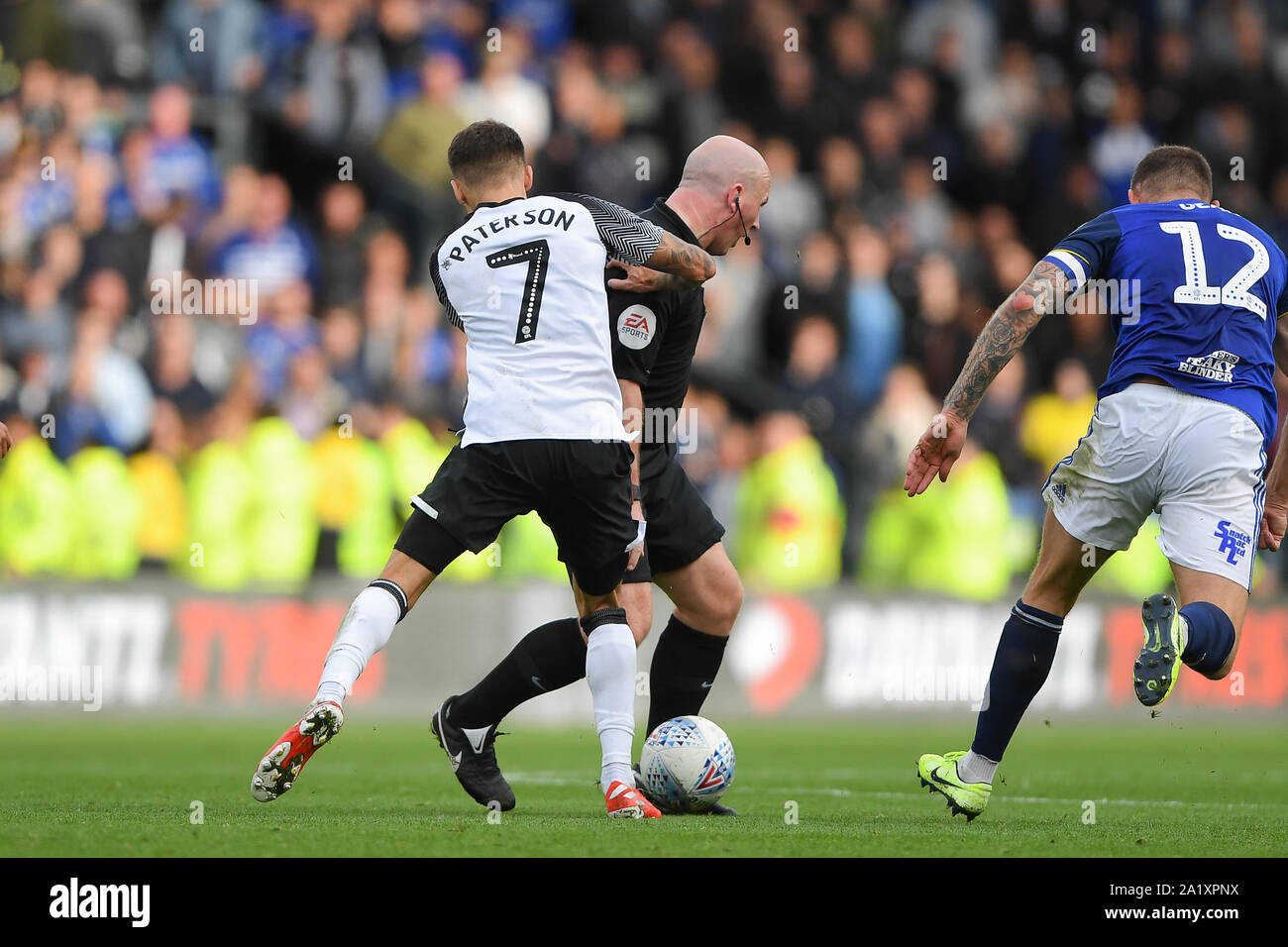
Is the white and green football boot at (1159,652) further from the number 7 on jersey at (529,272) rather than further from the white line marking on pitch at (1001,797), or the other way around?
the number 7 on jersey at (529,272)

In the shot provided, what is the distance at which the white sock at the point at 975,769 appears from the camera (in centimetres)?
664

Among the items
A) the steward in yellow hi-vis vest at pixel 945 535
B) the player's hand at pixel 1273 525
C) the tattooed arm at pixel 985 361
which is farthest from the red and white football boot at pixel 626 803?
the steward in yellow hi-vis vest at pixel 945 535

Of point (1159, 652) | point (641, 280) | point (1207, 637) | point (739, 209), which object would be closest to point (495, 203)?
point (641, 280)

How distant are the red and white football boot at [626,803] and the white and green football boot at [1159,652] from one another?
5.33 ft

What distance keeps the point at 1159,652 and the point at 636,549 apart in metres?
1.92

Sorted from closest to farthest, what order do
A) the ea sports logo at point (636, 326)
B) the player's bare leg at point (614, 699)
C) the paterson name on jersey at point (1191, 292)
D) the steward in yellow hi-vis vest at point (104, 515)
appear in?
1. the player's bare leg at point (614, 699)
2. the paterson name on jersey at point (1191, 292)
3. the ea sports logo at point (636, 326)
4. the steward in yellow hi-vis vest at point (104, 515)

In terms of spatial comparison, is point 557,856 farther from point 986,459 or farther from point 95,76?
point 95,76

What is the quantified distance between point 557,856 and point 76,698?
29.0 feet

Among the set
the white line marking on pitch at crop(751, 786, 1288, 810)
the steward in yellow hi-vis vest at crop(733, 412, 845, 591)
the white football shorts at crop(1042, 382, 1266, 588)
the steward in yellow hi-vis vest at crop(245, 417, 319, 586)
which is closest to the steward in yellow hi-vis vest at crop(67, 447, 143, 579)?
the steward in yellow hi-vis vest at crop(245, 417, 319, 586)

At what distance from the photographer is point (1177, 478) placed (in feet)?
20.7

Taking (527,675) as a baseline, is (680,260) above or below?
above

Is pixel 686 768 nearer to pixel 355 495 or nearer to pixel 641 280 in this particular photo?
pixel 641 280

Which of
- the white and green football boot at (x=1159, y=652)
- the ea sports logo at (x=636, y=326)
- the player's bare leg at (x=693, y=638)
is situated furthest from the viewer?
the player's bare leg at (x=693, y=638)
